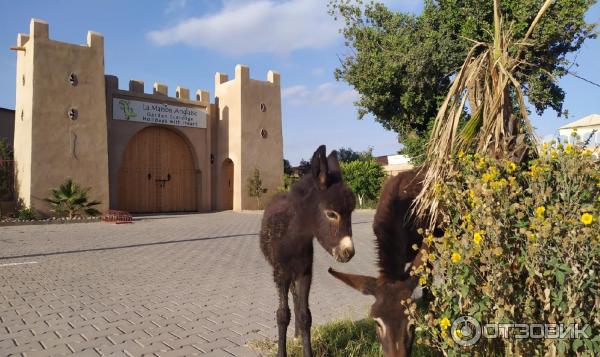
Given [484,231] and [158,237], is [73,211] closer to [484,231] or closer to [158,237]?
[158,237]

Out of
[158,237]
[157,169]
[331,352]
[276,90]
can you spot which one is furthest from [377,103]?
[331,352]

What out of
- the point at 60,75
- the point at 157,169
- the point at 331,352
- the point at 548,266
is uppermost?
the point at 60,75

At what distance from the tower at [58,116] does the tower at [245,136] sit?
7487 mm

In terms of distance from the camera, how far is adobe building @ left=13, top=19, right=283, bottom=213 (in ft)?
61.3

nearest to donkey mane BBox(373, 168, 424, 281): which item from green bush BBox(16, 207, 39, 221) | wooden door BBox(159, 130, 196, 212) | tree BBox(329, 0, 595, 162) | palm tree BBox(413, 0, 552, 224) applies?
palm tree BBox(413, 0, 552, 224)

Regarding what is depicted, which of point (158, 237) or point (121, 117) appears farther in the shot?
point (121, 117)

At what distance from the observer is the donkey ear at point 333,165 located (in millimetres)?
3000

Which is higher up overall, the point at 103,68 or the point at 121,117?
the point at 103,68

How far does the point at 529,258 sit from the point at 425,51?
55.0 feet

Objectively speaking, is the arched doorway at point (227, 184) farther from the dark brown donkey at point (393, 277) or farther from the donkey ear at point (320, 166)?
the donkey ear at point (320, 166)

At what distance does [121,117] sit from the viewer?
2223cm

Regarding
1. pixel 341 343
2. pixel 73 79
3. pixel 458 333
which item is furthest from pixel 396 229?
pixel 73 79

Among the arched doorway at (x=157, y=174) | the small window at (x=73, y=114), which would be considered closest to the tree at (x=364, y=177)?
the arched doorway at (x=157, y=174)

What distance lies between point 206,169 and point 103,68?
26.9ft
